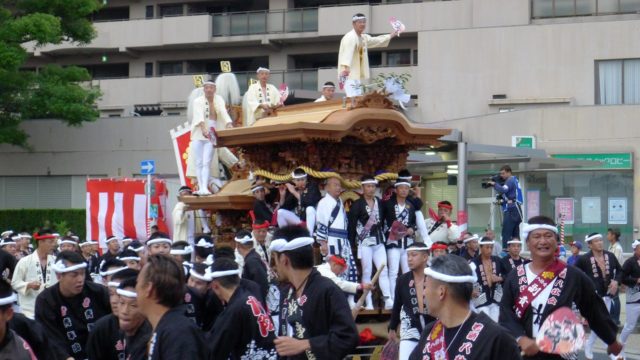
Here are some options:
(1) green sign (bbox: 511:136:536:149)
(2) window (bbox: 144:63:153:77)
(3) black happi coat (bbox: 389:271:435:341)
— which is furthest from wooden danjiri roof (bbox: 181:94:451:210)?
(2) window (bbox: 144:63:153:77)

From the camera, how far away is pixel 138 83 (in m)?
38.8

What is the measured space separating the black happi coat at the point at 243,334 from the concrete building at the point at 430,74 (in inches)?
728

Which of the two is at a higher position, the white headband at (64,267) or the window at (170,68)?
the window at (170,68)

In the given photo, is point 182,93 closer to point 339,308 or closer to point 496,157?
point 496,157

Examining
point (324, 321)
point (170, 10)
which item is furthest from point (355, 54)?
point (170, 10)

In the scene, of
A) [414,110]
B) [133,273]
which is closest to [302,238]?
[133,273]

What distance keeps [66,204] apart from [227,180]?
19579 mm

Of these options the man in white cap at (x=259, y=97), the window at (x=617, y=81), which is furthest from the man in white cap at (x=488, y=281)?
the window at (x=617, y=81)

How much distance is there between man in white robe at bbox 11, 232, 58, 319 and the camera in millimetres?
13305

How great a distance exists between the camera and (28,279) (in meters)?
13.8

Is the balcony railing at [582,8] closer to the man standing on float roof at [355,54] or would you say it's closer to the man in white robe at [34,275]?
the man standing on float roof at [355,54]

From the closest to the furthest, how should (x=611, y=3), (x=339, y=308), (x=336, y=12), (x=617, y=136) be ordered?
(x=339, y=308) < (x=617, y=136) < (x=611, y=3) < (x=336, y=12)

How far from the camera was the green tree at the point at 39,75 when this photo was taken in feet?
101

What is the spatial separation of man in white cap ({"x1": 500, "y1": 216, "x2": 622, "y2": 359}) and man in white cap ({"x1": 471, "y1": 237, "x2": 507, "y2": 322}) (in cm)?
655
